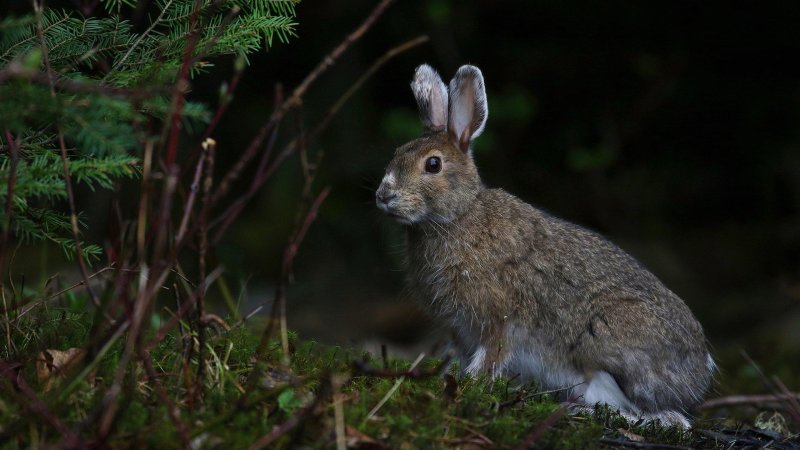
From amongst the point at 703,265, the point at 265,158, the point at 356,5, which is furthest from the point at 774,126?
the point at 265,158

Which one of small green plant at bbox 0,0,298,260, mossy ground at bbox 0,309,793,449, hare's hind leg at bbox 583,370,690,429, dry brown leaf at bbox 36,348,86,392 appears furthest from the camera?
hare's hind leg at bbox 583,370,690,429

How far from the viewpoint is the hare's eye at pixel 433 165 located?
6328mm

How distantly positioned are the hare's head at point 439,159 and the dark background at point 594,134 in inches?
158

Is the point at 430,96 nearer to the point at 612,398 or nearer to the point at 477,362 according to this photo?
the point at 477,362

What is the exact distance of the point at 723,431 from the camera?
17.8 ft

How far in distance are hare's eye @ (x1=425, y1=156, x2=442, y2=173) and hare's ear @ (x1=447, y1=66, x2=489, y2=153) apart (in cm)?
21

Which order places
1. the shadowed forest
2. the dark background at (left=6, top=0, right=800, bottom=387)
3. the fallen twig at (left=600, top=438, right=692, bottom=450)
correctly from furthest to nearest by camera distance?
the dark background at (left=6, top=0, right=800, bottom=387), the shadowed forest, the fallen twig at (left=600, top=438, right=692, bottom=450)

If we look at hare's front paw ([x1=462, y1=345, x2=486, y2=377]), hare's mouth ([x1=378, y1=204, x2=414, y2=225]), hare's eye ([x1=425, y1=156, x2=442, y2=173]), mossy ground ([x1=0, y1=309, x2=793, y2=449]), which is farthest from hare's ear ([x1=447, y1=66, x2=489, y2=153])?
mossy ground ([x1=0, y1=309, x2=793, y2=449])

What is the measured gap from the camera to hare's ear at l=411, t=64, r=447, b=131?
21.5ft

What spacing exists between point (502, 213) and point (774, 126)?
5.96 meters

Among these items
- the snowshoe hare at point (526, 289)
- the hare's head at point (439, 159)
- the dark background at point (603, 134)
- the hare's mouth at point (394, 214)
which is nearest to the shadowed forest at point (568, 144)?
the dark background at point (603, 134)

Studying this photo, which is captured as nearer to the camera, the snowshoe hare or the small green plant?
the small green plant

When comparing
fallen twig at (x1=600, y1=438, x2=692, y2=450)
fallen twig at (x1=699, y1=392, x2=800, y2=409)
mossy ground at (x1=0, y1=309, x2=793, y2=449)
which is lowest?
fallen twig at (x1=600, y1=438, x2=692, y2=450)

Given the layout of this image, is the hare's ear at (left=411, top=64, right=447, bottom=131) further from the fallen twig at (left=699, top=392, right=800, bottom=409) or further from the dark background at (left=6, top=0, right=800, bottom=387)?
the dark background at (left=6, top=0, right=800, bottom=387)
